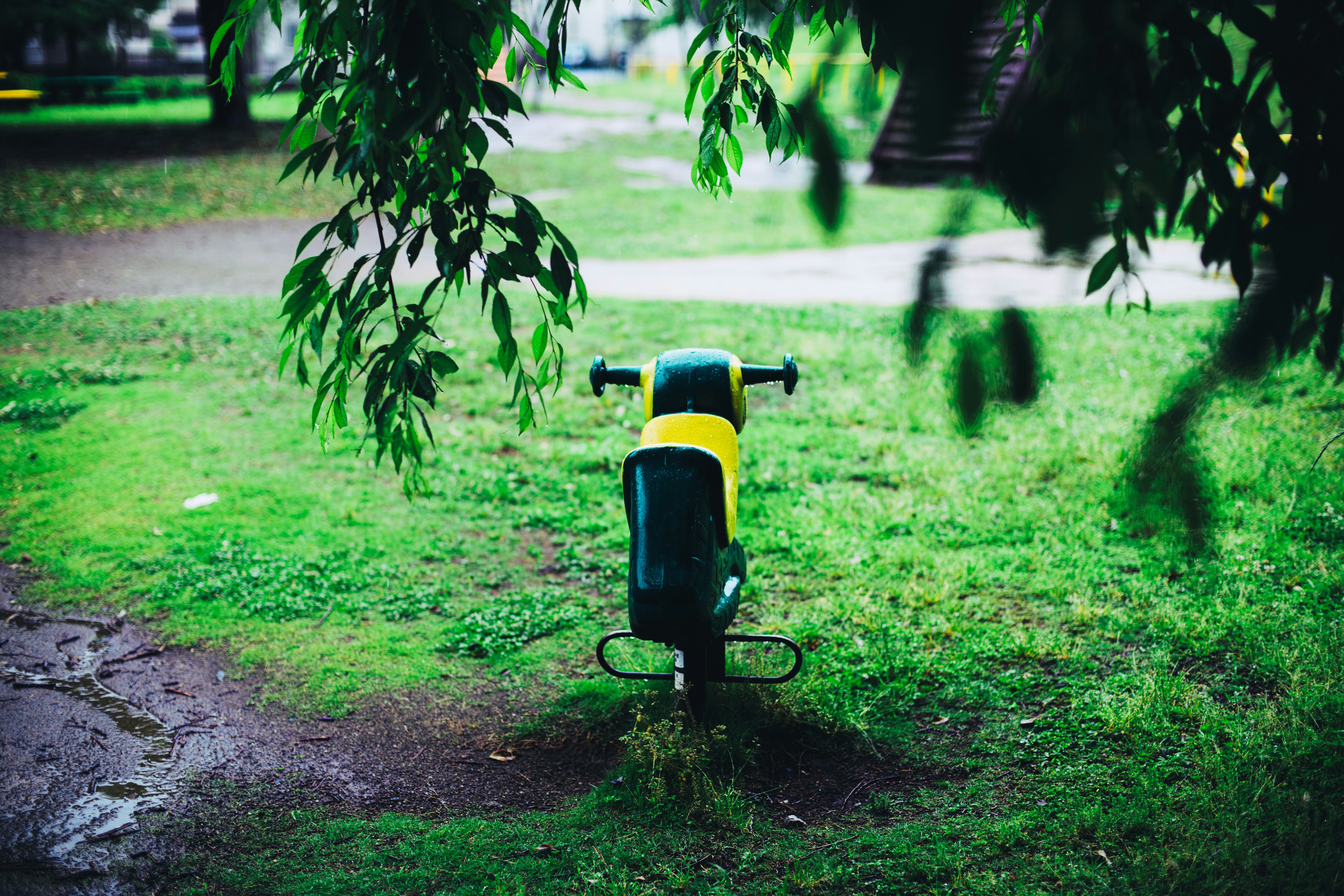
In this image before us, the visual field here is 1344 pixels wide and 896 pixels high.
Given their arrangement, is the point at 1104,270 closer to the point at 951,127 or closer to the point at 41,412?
the point at 951,127

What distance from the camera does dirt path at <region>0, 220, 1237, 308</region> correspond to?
11.0 m

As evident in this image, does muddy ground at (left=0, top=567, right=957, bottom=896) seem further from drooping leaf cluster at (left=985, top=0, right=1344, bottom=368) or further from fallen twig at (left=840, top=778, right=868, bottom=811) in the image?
drooping leaf cluster at (left=985, top=0, right=1344, bottom=368)

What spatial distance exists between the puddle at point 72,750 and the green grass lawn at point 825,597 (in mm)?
372

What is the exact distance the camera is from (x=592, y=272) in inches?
491

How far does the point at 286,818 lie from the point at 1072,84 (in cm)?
328

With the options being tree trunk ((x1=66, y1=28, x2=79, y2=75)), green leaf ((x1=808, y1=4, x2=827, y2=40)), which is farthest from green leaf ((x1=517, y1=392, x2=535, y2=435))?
tree trunk ((x1=66, y1=28, x2=79, y2=75))

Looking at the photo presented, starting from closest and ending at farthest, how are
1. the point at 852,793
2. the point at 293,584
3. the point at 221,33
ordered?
the point at 221,33, the point at 852,793, the point at 293,584

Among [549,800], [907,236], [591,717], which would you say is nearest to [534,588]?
[591,717]

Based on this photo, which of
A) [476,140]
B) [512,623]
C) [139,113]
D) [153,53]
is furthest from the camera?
[153,53]

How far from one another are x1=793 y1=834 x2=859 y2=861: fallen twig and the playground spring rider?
58 cm

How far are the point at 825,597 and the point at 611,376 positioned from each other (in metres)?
1.85

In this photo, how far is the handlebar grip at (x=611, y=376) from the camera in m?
3.55

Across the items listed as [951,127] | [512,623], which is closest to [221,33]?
[951,127]

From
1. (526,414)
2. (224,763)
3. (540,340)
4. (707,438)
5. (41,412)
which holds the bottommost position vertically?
(224,763)
